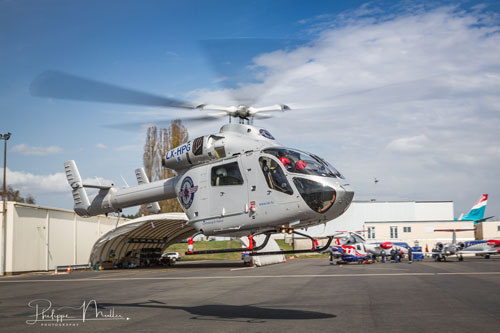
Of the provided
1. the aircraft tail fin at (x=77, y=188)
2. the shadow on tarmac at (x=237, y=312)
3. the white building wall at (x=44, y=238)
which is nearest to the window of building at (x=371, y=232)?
the white building wall at (x=44, y=238)

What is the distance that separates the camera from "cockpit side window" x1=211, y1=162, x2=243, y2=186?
461 inches

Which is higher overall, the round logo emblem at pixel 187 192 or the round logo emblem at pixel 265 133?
the round logo emblem at pixel 265 133

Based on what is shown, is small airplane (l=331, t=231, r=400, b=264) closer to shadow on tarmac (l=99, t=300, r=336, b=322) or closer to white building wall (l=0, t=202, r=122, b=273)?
white building wall (l=0, t=202, r=122, b=273)

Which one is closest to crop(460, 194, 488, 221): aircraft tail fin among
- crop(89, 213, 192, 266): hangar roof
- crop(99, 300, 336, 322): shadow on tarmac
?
crop(89, 213, 192, 266): hangar roof

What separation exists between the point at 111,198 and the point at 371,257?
118 feet

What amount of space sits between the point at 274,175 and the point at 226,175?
1388 millimetres

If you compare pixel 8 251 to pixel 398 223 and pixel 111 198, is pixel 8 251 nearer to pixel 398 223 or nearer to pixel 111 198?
pixel 111 198

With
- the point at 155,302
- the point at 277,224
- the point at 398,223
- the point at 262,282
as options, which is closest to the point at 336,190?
the point at 277,224

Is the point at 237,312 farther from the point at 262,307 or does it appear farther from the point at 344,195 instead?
the point at 344,195

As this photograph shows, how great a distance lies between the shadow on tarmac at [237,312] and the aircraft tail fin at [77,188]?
3584mm

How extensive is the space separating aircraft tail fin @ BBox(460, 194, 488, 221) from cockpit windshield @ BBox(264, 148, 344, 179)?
6806cm

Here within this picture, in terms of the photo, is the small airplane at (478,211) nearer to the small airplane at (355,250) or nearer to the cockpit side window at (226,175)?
the small airplane at (355,250)

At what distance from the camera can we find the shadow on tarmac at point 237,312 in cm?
1427
